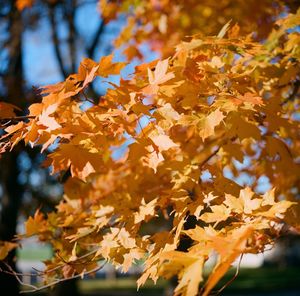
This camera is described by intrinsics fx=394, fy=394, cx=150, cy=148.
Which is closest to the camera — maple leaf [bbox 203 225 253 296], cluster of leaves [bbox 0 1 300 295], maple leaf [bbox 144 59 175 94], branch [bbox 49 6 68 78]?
maple leaf [bbox 203 225 253 296]

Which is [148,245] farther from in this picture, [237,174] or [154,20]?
[154,20]

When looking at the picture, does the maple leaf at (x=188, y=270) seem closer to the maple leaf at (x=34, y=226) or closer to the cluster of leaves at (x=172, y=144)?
the cluster of leaves at (x=172, y=144)

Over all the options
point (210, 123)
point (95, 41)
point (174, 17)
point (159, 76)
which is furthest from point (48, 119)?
point (95, 41)

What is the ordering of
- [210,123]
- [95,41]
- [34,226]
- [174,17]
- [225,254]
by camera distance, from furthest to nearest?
1. [95,41]
2. [174,17]
3. [34,226]
4. [210,123]
5. [225,254]

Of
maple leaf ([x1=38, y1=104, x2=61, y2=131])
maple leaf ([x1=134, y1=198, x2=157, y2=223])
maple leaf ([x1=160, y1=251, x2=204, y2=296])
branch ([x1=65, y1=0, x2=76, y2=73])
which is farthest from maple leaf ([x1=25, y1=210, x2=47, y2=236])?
branch ([x1=65, y1=0, x2=76, y2=73])

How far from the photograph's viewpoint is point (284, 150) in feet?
9.49

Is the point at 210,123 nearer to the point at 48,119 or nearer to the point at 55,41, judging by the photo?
the point at 48,119

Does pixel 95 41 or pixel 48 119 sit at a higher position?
pixel 95 41

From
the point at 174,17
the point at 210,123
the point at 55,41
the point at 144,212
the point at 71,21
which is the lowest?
the point at 144,212

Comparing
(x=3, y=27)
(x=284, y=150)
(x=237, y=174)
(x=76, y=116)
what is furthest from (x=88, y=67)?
(x=3, y=27)

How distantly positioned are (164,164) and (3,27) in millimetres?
8376

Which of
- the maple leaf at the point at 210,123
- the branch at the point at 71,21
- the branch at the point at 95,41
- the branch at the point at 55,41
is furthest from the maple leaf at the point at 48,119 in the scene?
the branch at the point at 95,41

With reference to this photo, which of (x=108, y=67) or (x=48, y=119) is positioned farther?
(x=108, y=67)

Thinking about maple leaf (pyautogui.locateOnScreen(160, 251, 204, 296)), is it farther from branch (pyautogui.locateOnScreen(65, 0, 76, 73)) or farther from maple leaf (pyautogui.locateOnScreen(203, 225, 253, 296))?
branch (pyautogui.locateOnScreen(65, 0, 76, 73))
